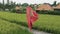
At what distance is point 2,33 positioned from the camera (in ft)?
28.5

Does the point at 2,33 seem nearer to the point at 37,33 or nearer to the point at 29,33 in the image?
the point at 29,33

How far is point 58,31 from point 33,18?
4.15 ft

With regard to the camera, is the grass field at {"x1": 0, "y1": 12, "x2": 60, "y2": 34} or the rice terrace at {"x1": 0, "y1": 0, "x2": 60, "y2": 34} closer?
the rice terrace at {"x1": 0, "y1": 0, "x2": 60, "y2": 34}

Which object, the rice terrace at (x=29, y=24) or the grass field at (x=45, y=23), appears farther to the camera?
the grass field at (x=45, y=23)

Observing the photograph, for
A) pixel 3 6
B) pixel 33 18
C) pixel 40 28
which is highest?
pixel 33 18

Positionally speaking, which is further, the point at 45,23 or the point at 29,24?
the point at 45,23

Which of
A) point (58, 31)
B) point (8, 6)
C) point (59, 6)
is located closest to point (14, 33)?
point (58, 31)

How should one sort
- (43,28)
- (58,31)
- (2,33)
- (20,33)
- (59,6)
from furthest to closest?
(59,6), (43,28), (58,31), (20,33), (2,33)

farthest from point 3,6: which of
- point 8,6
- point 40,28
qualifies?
point 40,28

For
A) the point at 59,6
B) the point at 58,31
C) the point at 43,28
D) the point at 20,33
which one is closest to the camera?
the point at 20,33

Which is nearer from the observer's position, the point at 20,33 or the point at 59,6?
the point at 20,33

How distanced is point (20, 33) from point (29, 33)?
42 cm

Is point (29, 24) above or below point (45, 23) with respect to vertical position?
above

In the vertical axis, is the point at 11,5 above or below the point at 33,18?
below
